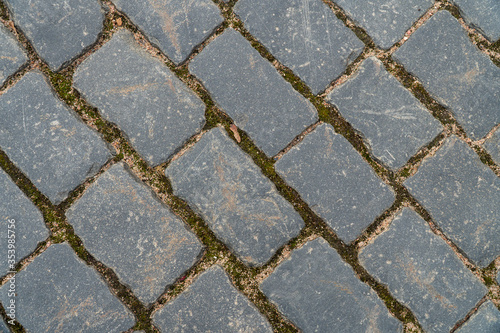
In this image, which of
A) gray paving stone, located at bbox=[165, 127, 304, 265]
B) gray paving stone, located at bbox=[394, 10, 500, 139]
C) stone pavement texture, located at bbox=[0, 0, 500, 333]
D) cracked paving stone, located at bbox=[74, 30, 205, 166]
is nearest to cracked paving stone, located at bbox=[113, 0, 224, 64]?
stone pavement texture, located at bbox=[0, 0, 500, 333]

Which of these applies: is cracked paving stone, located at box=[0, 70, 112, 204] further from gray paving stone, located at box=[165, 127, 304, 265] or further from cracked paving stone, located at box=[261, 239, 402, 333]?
cracked paving stone, located at box=[261, 239, 402, 333]

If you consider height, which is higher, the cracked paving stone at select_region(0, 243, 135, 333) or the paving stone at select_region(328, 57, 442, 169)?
the cracked paving stone at select_region(0, 243, 135, 333)

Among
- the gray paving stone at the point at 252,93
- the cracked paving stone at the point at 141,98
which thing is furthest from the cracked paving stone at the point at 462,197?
the cracked paving stone at the point at 141,98

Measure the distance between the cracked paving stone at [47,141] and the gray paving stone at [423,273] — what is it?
168 centimetres

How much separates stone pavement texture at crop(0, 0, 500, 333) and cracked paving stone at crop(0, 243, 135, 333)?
11mm

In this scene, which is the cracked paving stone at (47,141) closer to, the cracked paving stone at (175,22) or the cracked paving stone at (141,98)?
the cracked paving stone at (141,98)

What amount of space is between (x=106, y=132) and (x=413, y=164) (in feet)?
5.96

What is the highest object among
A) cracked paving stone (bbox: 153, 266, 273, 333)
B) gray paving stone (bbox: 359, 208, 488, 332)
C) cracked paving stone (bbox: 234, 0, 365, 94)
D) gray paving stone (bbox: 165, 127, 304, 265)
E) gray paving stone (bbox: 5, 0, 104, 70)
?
gray paving stone (bbox: 5, 0, 104, 70)

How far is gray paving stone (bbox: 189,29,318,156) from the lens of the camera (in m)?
2.06

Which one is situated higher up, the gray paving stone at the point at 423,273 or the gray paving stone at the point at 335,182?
the gray paving stone at the point at 335,182

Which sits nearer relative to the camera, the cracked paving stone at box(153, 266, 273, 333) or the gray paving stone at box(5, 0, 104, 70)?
the cracked paving stone at box(153, 266, 273, 333)

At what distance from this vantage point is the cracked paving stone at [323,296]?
1971 mm

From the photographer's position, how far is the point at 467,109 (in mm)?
2113

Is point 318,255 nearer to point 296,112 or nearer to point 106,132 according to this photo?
point 296,112
